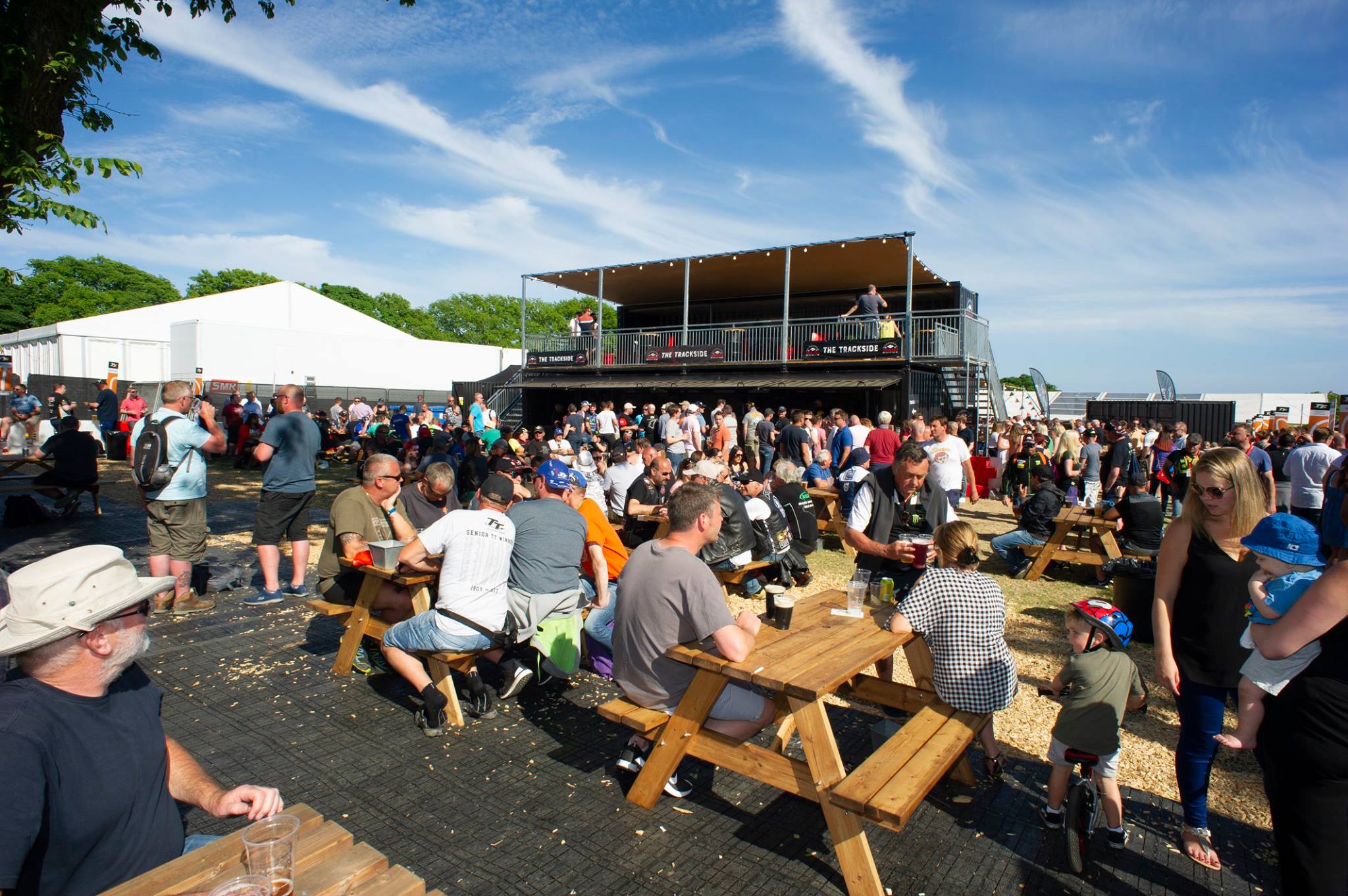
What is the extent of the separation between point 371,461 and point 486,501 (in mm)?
1176

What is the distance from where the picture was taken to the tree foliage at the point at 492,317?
87.1 m

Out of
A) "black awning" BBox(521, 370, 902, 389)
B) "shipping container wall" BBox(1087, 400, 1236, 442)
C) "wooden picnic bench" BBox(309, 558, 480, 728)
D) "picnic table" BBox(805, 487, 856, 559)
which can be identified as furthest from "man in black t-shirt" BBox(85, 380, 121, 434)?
"shipping container wall" BBox(1087, 400, 1236, 442)

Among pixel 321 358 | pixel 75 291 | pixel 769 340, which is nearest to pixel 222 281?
pixel 75 291

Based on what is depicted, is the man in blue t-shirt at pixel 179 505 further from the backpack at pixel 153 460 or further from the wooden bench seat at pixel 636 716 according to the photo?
the wooden bench seat at pixel 636 716

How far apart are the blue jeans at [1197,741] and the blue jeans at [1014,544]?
5145 millimetres

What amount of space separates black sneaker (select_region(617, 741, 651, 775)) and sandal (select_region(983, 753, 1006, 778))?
160cm

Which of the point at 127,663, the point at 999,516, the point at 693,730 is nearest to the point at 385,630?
the point at 693,730

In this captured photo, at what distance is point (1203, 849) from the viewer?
9.53ft

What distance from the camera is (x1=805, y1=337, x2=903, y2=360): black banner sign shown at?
1712 centimetres

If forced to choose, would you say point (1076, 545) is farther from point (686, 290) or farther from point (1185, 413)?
point (1185, 413)

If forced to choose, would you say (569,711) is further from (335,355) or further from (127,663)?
(335,355)

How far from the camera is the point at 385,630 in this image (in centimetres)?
433

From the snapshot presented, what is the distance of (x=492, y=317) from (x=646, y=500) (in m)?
84.4

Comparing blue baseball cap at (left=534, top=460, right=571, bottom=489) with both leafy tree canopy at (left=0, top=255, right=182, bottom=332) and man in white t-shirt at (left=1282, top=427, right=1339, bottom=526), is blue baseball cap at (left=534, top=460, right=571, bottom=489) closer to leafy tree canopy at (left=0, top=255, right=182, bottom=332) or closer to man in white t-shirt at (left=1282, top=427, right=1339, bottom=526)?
man in white t-shirt at (left=1282, top=427, right=1339, bottom=526)
